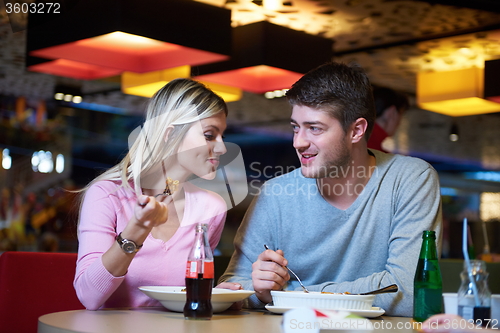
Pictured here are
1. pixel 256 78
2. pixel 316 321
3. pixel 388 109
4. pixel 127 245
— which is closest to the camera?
pixel 316 321

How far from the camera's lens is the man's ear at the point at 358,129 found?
186 cm

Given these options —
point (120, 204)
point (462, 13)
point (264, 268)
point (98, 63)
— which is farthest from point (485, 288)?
point (462, 13)

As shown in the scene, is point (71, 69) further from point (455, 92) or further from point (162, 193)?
point (455, 92)

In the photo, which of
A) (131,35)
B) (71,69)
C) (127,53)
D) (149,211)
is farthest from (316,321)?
(71,69)

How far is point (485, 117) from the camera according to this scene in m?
7.52

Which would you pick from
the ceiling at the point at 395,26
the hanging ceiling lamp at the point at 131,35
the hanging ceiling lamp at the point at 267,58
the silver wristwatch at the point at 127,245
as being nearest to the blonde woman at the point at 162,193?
the silver wristwatch at the point at 127,245

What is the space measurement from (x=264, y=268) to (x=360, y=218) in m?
0.41

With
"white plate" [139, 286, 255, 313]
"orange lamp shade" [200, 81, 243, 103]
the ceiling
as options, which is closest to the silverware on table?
"white plate" [139, 286, 255, 313]

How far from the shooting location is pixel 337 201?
1781 millimetres

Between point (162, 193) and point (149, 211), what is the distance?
0.57 metres

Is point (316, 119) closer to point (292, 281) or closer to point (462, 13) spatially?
point (292, 281)

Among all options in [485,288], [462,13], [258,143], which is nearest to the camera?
[485,288]

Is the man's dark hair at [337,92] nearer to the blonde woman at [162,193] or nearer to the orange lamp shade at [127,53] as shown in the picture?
the blonde woman at [162,193]

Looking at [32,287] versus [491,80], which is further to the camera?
[491,80]
